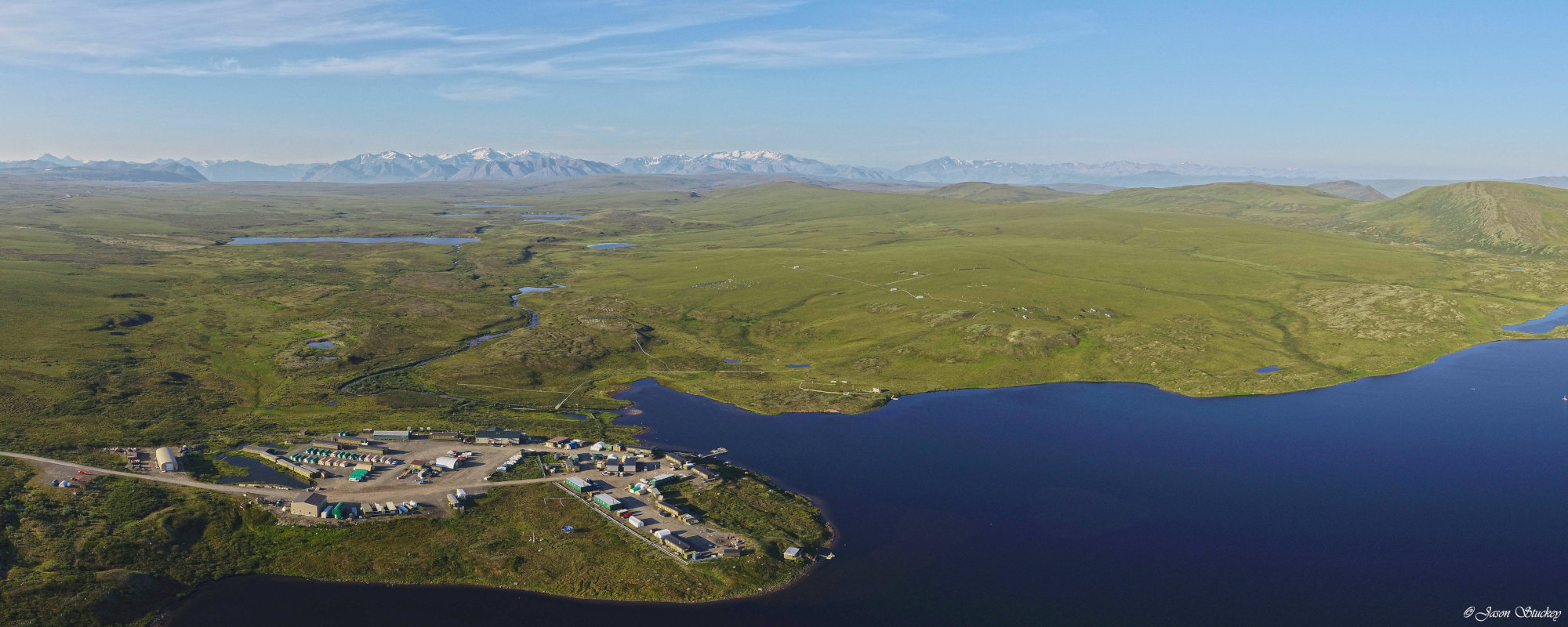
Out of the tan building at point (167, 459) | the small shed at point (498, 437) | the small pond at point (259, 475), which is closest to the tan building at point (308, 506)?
the small pond at point (259, 475)

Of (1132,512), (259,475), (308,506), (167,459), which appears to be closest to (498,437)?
(308,506)

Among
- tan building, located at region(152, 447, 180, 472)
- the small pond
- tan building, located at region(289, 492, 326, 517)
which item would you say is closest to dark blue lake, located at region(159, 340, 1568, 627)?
tan building, located at region(289, 492, 326, 517)

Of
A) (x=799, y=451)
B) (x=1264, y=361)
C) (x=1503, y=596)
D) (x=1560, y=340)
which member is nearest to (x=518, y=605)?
(x=799, y=451)

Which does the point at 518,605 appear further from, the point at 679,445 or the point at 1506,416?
the point at 1506,416

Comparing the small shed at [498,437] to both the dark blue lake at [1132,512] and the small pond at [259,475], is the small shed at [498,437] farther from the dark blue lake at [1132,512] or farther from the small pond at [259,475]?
the small pond at [259,475]

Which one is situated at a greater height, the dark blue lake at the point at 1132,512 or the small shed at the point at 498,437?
the small shed at the point at 498,437

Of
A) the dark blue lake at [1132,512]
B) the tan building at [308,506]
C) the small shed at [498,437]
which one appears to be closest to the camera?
the dark blue lake at [1132,512]
